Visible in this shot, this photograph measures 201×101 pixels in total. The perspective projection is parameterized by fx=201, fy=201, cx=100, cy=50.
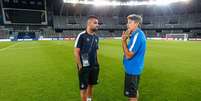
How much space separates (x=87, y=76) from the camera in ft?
17.4

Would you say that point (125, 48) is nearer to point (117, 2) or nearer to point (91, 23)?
point (91, 23)

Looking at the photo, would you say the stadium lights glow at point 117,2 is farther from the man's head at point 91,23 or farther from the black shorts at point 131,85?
the black shorts at point 131,85

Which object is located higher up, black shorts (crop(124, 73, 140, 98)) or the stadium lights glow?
the stadium lights glow

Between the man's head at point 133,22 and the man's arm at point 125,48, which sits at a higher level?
the man's head at point 133,22

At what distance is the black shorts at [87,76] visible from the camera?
521 cm

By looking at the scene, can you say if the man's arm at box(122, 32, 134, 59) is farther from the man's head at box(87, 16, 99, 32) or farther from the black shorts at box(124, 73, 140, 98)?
the man's head at box(87, 16, 99, 32)

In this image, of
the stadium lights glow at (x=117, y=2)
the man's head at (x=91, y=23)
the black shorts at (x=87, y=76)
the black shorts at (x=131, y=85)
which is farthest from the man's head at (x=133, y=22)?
the stadium lights glow at (x=117, y=2)

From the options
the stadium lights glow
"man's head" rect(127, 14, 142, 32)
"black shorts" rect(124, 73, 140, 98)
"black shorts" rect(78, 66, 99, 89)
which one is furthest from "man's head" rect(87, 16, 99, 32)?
the stadium lights glow

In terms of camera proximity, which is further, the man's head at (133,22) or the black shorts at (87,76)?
the black shorts at (87,76)

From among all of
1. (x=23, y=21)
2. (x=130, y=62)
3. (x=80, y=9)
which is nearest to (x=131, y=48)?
(x=130, y=62)

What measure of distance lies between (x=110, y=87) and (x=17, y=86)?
351 centimetres

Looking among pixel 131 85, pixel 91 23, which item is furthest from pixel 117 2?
pixel 131 85

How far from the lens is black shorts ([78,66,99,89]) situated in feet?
17.1

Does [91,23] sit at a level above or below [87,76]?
above
